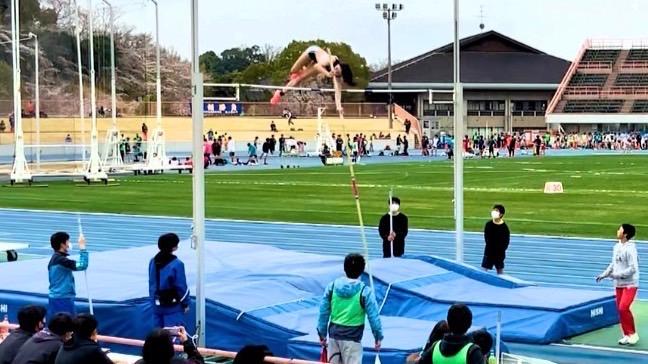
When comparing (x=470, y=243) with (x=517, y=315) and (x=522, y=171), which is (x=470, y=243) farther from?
(x=522, y=171)

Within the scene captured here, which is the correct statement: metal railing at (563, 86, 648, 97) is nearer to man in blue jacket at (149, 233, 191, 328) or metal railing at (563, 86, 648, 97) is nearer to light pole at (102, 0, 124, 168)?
light pole at (102, 0, 124, 168)

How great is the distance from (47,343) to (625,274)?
20.3 ft

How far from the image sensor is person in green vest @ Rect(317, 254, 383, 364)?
8281 millimetres

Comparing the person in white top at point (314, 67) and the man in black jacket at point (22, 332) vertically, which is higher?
the person in white top at point (314, 67)

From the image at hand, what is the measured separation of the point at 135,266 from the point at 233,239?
7197mm

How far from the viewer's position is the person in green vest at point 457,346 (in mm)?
6383

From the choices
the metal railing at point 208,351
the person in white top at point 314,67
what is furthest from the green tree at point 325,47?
the metal railing at point 208,351

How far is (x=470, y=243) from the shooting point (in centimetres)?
2041

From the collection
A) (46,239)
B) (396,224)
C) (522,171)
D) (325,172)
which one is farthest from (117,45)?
(396,224)

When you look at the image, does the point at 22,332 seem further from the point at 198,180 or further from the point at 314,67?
the point at 314,67

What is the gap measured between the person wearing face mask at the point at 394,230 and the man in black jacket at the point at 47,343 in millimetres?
7755

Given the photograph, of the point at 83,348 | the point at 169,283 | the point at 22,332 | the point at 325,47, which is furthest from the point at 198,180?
the point at 325,47

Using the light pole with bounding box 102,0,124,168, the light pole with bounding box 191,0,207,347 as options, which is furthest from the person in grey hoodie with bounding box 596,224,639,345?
the light pole with bounding box 102,0,124,168

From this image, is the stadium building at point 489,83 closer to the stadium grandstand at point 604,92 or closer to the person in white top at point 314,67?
the stadium grandstand at point 604,92
